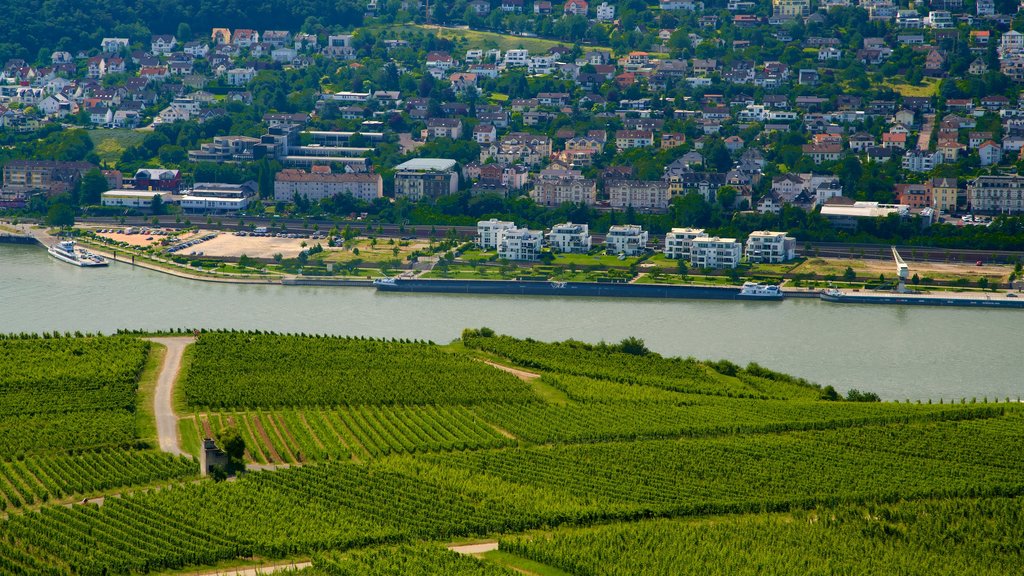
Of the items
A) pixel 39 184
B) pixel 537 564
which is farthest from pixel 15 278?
pixel 537 564

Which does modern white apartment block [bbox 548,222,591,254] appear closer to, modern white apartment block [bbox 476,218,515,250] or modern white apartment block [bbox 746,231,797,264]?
modern white apartment block [bbox 476,218,515,250]

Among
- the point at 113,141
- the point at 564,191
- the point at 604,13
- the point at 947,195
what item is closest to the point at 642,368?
the point at 564,191

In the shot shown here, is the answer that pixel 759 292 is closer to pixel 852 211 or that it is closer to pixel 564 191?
pixel 852 211

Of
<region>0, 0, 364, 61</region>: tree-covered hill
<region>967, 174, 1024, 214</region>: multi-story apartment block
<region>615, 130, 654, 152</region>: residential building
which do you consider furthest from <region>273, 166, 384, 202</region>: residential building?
<region>0, 0, 364, 61</region>: tree-covered hill

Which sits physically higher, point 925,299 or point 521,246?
point 521,246

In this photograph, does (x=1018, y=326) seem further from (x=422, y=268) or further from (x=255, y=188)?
(x=255, y=188)

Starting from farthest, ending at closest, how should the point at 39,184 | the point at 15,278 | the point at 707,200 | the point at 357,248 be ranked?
the point at 39,184 < the point at 707,200 < the point at 357,248 < the point at 15,278
